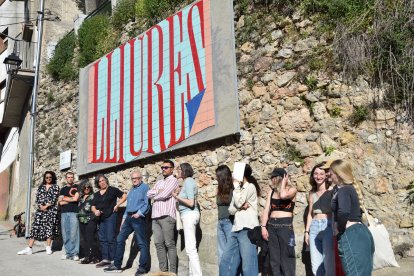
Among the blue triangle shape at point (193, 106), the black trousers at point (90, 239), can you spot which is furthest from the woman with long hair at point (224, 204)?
the black trousers at point (90, 239)

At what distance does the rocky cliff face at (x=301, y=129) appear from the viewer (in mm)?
4910

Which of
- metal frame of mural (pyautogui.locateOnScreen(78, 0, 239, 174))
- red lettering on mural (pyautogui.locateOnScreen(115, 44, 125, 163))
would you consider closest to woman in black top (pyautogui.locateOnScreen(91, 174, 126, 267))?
metal frame of mural (pyautogui.locateOnScreen(78, 0, 239, 174))

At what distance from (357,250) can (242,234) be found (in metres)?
1.74

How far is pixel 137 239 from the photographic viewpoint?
6637 mm

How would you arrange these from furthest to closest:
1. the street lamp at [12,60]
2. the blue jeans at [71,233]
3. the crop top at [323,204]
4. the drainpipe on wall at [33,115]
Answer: the street lamp at [12,60], the drainpipe on wall at [33,115], the blue jeans at [71,233], the crop top at [323,204]

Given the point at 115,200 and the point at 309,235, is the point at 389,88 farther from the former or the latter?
the point at 115,200

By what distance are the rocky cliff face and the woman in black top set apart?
45.8 inches

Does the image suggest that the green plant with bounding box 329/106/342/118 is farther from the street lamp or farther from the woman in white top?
the street lamp

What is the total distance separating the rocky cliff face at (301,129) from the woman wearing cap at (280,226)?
1.03 feet

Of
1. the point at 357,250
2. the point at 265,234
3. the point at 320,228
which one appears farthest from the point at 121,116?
the point at 357,250

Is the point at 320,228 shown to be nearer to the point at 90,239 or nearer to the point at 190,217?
the point at 190,217

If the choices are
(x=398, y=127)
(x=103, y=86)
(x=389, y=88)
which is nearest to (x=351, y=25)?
(x=389, y=88)

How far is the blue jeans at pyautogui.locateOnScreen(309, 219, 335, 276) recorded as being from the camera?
464 centimetres

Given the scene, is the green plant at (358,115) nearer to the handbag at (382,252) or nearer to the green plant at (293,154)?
the green plant at (293,154)
